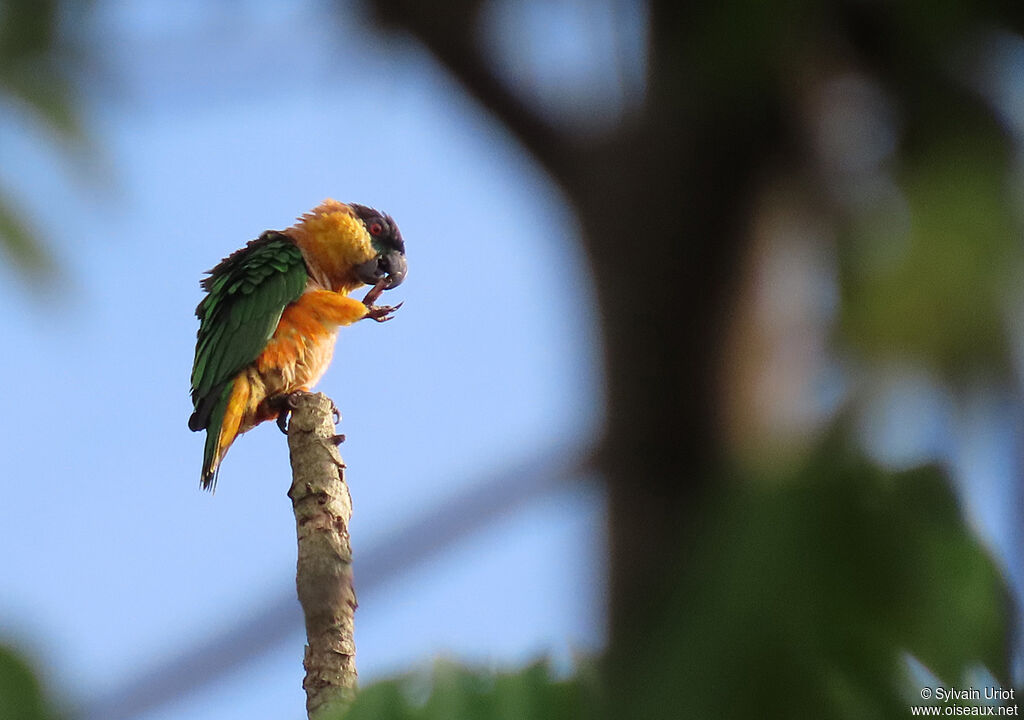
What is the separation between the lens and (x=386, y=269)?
536cm

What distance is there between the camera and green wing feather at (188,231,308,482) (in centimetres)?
417

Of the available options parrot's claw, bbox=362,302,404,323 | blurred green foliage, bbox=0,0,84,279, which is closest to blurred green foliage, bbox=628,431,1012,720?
blurred green foliage, bbox=0,0,84,279

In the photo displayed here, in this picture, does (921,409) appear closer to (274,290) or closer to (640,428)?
(640,428)

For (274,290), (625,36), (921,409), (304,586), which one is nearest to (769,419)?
(921,409)

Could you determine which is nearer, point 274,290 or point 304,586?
point 304,586

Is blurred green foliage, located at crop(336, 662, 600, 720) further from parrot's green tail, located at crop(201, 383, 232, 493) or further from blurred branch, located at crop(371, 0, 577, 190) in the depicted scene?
parrot's green tail, located at crop(201, 383, 232, 493)

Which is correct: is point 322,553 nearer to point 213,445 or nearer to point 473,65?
point 473,65

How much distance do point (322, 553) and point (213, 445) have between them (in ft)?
7.01

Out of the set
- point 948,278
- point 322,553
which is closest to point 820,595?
point 948,278

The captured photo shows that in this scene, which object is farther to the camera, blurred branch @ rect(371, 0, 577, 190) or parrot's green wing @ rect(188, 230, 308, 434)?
parrot's green wing @ rect(188, 230, 308, 434)

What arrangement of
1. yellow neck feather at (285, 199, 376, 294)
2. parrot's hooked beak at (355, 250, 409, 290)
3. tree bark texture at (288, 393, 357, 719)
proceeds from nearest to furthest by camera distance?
1. tree bark texture at (288, 393, 357, 719)
2. yellow neck feather at (285, 199, 376, 294)
3. parrot's hooked beak at (355, 250, 409, 290)

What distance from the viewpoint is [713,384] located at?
0.51 meters

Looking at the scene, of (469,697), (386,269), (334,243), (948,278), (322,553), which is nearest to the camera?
(948,278)

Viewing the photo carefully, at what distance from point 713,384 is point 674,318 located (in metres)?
0.04
